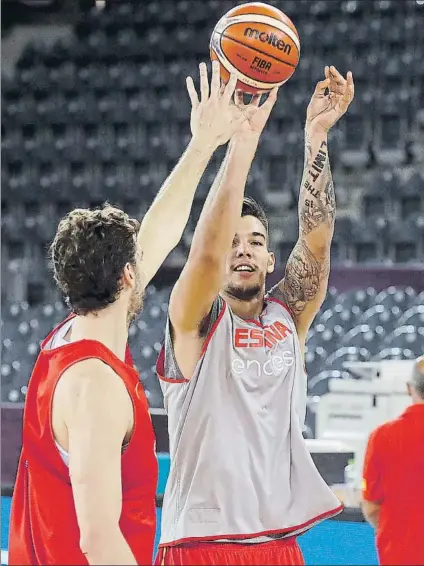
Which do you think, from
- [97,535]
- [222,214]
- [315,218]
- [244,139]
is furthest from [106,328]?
[315,218]

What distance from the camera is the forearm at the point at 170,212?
2465 mm

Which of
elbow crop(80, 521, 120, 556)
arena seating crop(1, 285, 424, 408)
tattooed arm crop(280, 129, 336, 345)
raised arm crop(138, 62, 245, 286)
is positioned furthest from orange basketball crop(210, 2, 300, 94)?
arena seating crop(1, 285, 424, 408)

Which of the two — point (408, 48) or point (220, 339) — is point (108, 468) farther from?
point (408, 48)

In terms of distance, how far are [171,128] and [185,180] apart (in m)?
11.2

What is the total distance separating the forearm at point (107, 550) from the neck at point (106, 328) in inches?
15.6

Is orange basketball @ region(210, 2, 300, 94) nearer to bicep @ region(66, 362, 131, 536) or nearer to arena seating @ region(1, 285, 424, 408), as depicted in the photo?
bicep @ region(66, 362, 131, 536)

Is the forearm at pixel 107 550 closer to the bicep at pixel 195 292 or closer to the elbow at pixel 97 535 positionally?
the elbow at pixel 97 535

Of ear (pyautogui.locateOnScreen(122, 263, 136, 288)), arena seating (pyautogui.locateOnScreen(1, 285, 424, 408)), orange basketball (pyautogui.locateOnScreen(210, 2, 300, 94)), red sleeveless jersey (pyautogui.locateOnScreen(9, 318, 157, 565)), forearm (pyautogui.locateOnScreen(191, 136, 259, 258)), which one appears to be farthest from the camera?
arena seating (pyautogui.locateOnScreen(1, 285, 424, 408))

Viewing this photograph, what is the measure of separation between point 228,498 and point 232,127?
3.23 ft

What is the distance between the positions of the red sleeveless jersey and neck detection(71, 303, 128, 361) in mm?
42

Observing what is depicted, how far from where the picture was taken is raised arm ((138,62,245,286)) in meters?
2.36

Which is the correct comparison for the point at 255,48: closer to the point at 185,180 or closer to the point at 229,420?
the point at 185,180

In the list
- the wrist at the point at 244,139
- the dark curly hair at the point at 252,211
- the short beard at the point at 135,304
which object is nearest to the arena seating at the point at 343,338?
the dark curly hair at the point at 252,211

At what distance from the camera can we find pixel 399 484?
9.39 ft
